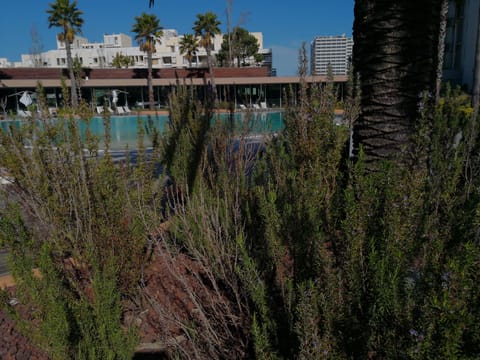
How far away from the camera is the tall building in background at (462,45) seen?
2784 cm

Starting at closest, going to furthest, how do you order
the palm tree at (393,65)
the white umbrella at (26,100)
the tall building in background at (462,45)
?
the palm tree at (393,65), the white umbrella at (26,100), the tall building in background at (462,45)

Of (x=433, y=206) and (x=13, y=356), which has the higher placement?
(x=433, y=206)

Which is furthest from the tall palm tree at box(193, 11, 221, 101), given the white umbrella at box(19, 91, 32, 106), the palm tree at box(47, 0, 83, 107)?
the white umbrella at box(19, 91, 32, 106)

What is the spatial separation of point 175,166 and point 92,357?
3564 millimetres

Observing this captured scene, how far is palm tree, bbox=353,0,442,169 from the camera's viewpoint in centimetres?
291

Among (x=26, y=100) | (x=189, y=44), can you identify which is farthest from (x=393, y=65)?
(x=189, y=44)

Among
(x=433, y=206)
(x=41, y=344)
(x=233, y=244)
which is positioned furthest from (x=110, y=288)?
(x=433, y=206)

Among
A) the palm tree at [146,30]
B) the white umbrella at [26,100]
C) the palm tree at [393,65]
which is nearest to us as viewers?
the palm tree at [393,65]

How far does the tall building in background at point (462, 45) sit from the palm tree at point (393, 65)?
29.0 metres

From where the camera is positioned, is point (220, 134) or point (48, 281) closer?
point (48, 281)

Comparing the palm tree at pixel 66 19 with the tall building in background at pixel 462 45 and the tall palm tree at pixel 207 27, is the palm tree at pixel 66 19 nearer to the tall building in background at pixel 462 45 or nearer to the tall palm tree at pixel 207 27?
the tall palm tree at pixel 207 27

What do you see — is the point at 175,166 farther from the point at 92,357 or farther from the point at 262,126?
the point at 92,357

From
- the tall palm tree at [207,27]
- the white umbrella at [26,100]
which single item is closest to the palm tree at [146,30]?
the tall palm tree at [207,27]

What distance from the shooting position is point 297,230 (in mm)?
2209
